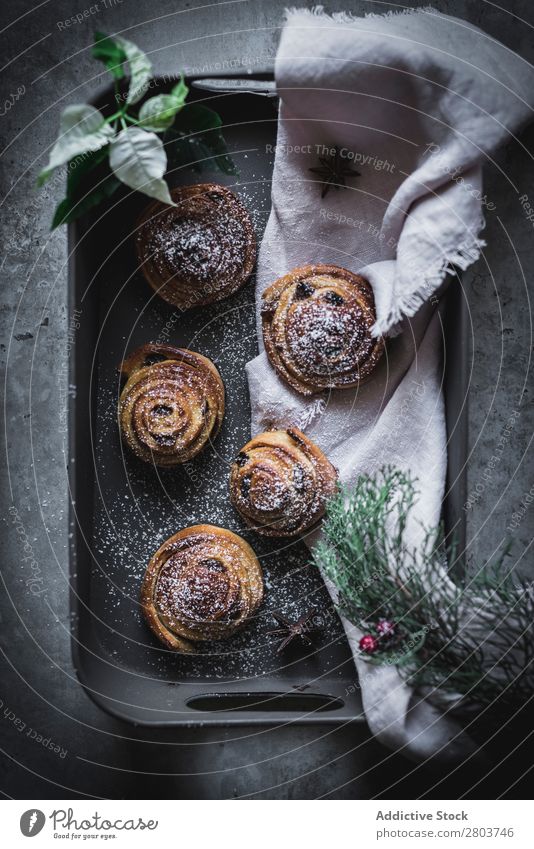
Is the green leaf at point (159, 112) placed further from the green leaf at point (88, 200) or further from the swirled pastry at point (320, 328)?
the swirled pastry at point (320, 328)

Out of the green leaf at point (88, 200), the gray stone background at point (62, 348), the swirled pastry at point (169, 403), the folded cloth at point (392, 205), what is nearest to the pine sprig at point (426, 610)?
the folded cloth at point (392, 205)

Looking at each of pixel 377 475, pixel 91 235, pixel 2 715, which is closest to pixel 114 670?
pixel 2 715

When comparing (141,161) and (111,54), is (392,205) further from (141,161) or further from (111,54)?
(111,54)

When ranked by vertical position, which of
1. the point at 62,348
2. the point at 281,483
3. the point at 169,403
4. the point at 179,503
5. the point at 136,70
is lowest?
the point at 281,483

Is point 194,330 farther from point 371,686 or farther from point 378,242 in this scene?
point 371,686

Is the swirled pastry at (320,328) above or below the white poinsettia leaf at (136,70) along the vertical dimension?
below

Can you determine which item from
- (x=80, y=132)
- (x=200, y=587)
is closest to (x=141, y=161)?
(x=80, y=132)

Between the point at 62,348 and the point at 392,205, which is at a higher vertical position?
the point at 62,348
